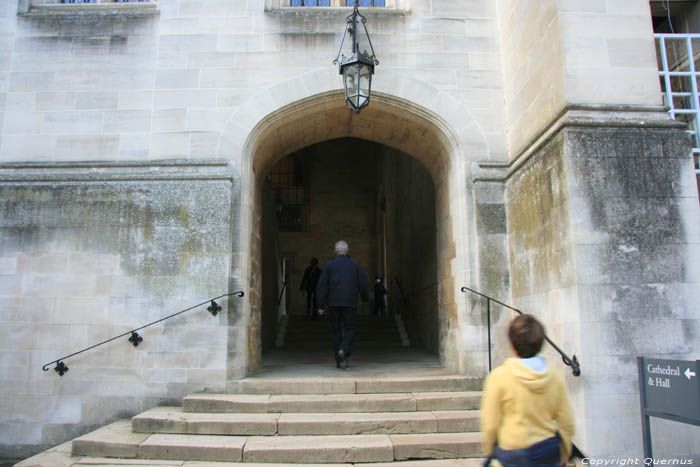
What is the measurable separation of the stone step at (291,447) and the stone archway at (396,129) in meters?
1.48

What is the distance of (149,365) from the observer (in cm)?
593

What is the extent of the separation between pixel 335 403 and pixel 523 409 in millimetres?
3143

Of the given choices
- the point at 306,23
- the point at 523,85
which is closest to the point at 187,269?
the point at 306,23

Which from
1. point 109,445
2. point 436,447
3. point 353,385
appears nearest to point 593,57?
point 436,447

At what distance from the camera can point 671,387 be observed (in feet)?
12.4

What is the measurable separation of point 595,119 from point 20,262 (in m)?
A: 6.26

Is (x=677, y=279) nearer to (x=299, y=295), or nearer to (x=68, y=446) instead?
(x=68, y=446)

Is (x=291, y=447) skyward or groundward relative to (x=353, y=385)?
groundward

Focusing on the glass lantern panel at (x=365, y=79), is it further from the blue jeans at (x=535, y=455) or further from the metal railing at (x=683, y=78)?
the blue jeans at (x=535, y=455)

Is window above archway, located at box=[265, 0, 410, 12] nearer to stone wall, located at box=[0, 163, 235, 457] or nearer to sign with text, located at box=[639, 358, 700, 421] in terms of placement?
stone wall, located at box=[0, 163, 235, 457]

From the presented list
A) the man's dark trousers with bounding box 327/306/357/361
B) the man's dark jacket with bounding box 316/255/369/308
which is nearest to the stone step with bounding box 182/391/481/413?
the man's dark trousers with bounding box 327/306/357/361

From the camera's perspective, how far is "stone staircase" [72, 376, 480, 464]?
4398 mm

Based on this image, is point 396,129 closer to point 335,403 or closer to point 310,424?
point 335,403

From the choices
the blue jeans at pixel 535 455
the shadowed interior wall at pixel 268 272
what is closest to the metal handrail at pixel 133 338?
the shadowed interior wall at pixel 268 272
